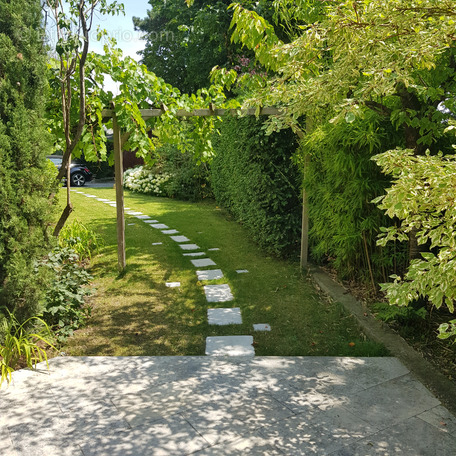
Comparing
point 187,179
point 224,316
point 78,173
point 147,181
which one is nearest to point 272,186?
point 224,316

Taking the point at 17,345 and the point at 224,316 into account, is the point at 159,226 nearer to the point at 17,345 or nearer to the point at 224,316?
the point at 224,316

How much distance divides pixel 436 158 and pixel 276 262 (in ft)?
12.7

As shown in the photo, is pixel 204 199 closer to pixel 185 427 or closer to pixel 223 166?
pixel 223 166

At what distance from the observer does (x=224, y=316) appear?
4.29m

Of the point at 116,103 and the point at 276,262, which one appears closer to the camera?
the point at 116,103

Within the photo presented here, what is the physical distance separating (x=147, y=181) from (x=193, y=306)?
9.27 metres

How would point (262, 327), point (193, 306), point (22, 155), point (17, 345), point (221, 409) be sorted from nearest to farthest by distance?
1. point (221, 409)
2. point (17, 345)
3. point (22, 155)
4. point (262, 327)
5. point (193, 306)

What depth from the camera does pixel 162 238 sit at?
737 cm

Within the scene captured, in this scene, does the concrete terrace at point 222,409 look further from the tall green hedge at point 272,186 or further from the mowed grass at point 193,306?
the tall green hedge at point 272,186

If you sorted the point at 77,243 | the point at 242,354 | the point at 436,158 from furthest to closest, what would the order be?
1. the point at 77,243
2. the point at 242,354
3. the point at 436,158

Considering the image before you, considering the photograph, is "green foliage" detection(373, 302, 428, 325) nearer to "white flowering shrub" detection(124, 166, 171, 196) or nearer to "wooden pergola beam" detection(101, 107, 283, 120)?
"wooden pergola beam" detection(101, 107, 283, 120)

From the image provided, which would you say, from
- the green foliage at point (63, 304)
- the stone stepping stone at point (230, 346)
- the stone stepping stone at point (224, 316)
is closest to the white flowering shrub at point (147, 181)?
the green foliage at point (63, 304)

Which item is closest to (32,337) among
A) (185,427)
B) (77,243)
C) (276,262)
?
(185,427)

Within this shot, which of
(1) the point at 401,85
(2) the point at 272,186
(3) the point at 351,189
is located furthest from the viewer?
(2) the point at 272,186
